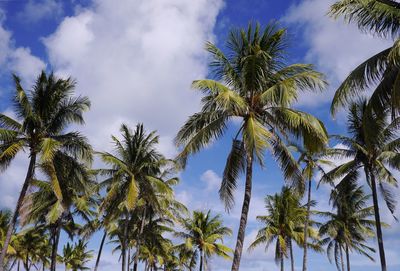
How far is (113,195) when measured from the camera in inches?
1017

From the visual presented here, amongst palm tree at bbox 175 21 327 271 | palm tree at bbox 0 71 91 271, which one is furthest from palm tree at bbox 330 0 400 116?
palm tree at bbox 0 71 91 271

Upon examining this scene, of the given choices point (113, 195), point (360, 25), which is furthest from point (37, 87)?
point (360, 25)

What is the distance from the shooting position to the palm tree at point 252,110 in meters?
14.1

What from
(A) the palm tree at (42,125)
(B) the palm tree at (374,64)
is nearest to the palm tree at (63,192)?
(A) the palm tree at (42,125)

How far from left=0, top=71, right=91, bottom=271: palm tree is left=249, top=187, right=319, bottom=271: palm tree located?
21.3 m

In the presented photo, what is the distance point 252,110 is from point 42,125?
10.4 m

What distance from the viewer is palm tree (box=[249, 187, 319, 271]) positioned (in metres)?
37.0

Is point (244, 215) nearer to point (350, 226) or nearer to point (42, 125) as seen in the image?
point (42, 125)

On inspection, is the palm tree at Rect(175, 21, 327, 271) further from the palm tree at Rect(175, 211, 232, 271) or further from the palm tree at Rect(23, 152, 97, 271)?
the palm tree at Rect(175, 211, 232, 271)

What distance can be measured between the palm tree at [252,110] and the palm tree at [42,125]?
284 inches

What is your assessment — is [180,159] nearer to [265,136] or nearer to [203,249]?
[265,136]

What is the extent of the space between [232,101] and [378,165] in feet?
40.4

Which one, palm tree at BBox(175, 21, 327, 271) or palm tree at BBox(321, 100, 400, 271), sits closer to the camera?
palm tree at BBox(175, 21, 327, 271)

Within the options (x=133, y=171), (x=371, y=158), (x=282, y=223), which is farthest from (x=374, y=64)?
(x=282, y=223)
